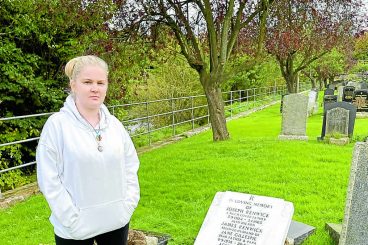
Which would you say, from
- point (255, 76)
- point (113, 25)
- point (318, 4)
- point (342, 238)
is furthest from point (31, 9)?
point (255, 76)

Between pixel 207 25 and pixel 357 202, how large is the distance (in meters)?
7.27

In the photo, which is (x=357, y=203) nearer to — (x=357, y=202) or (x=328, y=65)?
(x=357, y=202)

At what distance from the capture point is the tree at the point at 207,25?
971 cm

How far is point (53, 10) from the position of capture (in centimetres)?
790

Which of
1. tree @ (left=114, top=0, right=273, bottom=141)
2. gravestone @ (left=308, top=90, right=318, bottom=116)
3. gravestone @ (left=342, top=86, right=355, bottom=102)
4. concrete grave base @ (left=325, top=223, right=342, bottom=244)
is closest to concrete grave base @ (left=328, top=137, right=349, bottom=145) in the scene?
tree @ (left=114, top=0, right=273, bottom=141)

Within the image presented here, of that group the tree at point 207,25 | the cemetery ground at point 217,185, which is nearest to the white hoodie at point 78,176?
the cemetery ground at point 217,185

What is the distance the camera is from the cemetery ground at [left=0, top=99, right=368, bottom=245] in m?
4.82

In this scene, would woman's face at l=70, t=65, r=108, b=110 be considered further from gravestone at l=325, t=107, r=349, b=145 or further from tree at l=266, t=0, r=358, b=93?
tree at l=266, t=0, r=358, b=93

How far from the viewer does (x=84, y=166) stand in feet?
8.00

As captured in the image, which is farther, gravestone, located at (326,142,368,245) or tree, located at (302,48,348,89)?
tree, located at (302,48,348,89)

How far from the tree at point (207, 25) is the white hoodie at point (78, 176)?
7.41 metres

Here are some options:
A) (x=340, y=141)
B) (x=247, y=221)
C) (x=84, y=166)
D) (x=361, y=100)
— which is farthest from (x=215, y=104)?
(x=361, y=100)

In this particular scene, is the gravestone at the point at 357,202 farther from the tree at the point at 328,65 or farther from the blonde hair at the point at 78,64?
the tree at the point at 328,65

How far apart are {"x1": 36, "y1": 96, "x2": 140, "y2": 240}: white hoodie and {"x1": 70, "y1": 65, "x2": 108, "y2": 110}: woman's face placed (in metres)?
0.08
